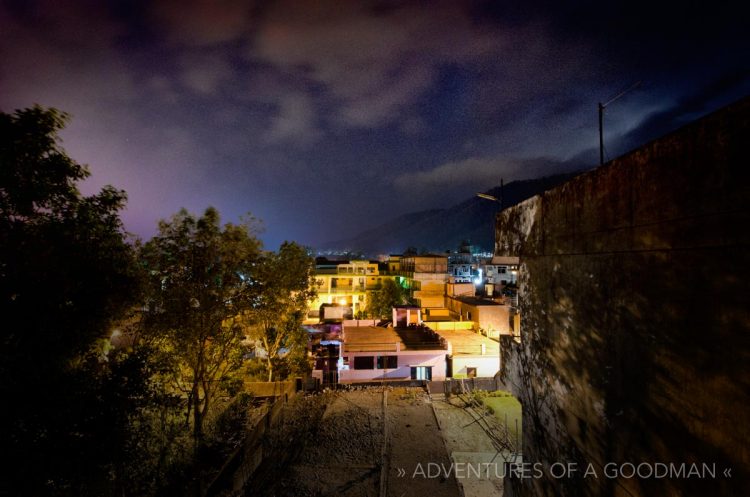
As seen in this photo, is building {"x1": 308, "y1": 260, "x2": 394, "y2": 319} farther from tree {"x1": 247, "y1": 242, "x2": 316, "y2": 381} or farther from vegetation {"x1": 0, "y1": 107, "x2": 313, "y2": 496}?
vegetation {"x1": 0, "y1": 107, "x2": 313, "y2": 496}

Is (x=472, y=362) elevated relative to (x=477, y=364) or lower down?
elevated

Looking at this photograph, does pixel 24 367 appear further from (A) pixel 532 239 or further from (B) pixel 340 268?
(B) pixel 340 268

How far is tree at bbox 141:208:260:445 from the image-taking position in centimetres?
1198

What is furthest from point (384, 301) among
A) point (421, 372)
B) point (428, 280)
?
point (421, 372)

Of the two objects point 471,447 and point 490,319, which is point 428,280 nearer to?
point 490,319

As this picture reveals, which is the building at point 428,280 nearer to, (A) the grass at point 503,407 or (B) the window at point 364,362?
(B) the window at point 364,362

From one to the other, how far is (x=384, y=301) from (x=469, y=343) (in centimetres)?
1487

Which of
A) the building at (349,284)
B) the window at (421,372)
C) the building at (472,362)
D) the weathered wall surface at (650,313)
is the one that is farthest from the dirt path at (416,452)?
the building at (349,284)

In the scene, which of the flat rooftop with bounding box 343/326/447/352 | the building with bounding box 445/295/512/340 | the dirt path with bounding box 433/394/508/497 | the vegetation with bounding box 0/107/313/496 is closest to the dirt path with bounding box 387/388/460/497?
the dirt path with bounding box 433/394/508/497

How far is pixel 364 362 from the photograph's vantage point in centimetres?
2208

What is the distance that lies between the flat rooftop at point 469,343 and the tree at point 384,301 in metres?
10.8

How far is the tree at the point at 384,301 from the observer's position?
3775 centimetres

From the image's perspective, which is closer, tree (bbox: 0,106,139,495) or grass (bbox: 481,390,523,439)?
tree (bbox: 0,106,139,495)

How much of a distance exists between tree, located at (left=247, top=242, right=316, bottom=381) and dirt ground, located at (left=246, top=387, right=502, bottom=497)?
339 cm
